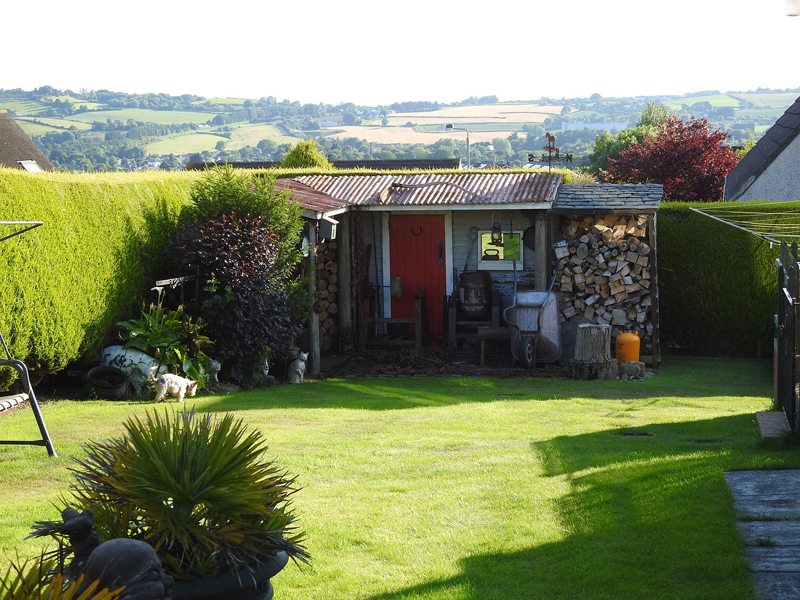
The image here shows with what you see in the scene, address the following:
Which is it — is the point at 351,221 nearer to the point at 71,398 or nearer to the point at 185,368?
the point at 185,368

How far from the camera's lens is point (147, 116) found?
100250 mm

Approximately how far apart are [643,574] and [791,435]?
297 centimetres

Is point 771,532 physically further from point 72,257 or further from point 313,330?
point 313,330

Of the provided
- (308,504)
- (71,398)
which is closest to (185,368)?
(71,398)

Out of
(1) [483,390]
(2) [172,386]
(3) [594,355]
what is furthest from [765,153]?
(2) [172,386]

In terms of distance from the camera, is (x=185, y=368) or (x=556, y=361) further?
(x=556, y=361)

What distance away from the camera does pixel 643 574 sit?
450 centimetres

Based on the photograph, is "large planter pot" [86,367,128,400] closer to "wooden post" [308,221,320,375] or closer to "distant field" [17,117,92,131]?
"wooden post" [308,221,320,375]

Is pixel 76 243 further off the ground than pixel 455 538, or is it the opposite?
pixel 76 243

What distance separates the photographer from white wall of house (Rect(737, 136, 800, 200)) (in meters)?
16.1

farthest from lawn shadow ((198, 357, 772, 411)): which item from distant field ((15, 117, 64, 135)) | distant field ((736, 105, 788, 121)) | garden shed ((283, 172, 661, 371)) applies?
distant field ((736, 105, 788, 121))

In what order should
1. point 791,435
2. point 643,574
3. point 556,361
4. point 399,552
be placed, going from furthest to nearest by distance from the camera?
1. point 556,361
2. point 791,435
3. point 399,552
4. point 643,574

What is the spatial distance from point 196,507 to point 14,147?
29.4 m

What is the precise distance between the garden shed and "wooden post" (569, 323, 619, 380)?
1.10 m
